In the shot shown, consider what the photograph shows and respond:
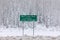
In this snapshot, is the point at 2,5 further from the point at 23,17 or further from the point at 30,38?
the point at 30,38

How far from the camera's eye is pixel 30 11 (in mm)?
13609

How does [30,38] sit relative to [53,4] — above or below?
below

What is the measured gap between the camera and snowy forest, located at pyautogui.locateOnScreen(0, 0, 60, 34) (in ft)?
42.4

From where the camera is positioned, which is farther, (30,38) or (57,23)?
(57,23)

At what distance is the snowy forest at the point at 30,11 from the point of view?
42.4ft

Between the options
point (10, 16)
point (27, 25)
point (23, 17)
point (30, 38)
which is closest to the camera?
point (30, 38)

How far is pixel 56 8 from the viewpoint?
44.9 ft

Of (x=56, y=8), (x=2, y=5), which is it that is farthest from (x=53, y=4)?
(x=2, y=5)

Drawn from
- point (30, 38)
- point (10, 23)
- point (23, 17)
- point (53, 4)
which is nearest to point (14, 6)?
point (10, 23)

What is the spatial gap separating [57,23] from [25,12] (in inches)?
95.2

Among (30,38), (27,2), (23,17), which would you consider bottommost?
(30,38)

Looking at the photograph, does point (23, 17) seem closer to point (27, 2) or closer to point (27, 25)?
point (27, 25)

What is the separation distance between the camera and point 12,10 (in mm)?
13742

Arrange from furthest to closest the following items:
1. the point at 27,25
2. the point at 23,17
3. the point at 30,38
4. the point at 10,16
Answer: the point at 10,16 < the point at 27,25 < the point at 23,17 < the point at 30,38
